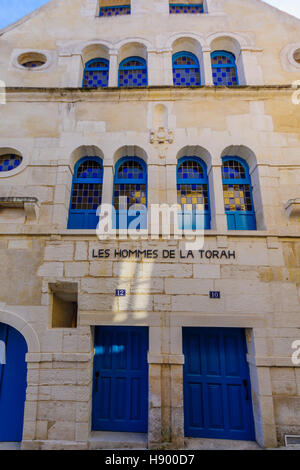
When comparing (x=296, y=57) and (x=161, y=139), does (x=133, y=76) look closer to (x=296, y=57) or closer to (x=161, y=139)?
(x=161, y=139)

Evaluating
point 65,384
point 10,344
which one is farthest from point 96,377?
point 10,344

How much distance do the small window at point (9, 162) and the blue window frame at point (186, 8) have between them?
6.45 m

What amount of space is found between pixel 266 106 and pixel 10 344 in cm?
796

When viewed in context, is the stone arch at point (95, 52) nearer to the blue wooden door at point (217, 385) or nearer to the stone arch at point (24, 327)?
the stone arch at point (24, 327)

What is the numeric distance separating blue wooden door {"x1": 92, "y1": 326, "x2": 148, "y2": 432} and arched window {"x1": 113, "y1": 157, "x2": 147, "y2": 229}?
90.6 inches

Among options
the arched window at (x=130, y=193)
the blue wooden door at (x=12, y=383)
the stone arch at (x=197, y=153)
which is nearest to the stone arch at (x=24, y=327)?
the blue wooden door at (x=12, y=383)

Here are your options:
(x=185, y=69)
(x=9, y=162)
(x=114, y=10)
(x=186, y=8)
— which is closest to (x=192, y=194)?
(x=185, y=69)

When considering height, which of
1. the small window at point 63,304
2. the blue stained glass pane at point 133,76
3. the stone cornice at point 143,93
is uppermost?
the blue stained glass pane at point 133,76

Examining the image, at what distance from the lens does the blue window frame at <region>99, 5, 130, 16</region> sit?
27.6ft

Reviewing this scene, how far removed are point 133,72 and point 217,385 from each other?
7.99m

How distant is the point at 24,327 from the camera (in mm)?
5336

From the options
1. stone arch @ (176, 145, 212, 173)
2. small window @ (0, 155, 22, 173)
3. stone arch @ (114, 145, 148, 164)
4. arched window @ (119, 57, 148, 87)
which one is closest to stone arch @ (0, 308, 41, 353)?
small window @ (0, 155, 22, 173)

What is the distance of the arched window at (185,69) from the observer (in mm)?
7395
